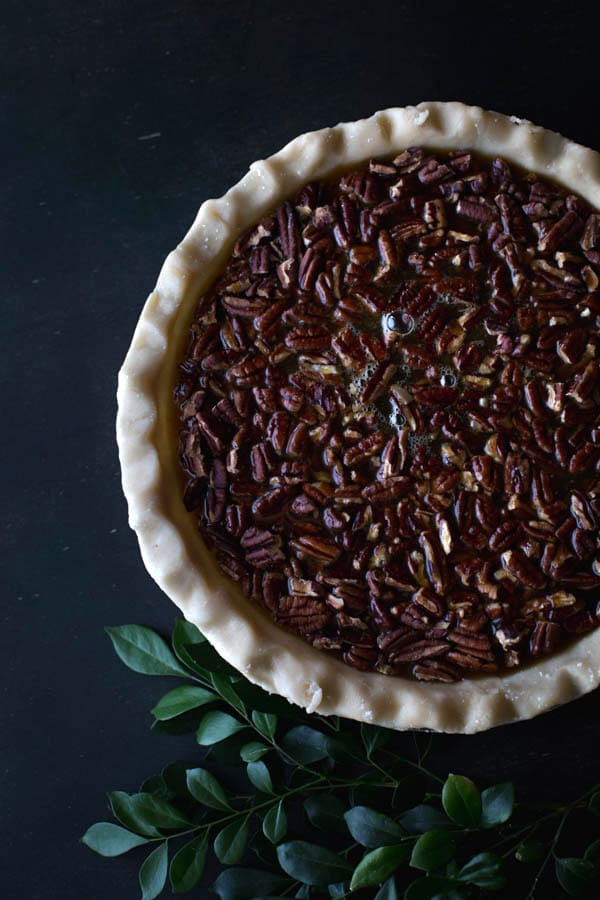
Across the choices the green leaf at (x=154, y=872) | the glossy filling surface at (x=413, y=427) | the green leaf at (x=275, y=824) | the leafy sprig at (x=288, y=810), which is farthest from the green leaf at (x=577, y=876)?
the green leaf at (x=154, y=872)

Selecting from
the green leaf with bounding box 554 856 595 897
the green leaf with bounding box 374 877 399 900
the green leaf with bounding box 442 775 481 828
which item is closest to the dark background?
the green leaf with bounding box 374 877 399 900

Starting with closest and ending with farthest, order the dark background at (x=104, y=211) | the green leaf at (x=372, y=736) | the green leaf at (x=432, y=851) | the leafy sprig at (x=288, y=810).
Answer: the green leaf at (x=432, y=851)
the leafy sprig at (x=288, y=810)
the green leaf at (x=372, y=736)
the dark background at (x=104, y=211)

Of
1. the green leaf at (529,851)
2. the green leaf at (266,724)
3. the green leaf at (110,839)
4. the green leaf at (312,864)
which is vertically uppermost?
the green leaf at (266,724)

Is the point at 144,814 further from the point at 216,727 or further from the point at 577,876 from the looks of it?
the point at 577,876

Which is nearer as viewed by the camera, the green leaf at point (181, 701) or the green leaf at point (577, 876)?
the green leaf at point (577, 876)

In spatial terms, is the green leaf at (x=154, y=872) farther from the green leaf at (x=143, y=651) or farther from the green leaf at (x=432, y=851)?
the green leaf at (x=432, y=851)

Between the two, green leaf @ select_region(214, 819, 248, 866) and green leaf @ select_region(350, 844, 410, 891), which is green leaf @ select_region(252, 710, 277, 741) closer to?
green leaf @ select_region(214, 819, 248, 866)

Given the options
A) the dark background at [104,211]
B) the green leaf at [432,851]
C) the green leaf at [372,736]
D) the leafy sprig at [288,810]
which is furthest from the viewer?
the dark background at [104,211]
